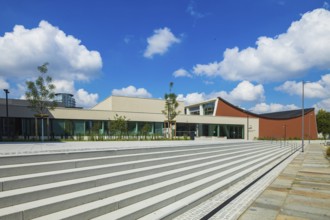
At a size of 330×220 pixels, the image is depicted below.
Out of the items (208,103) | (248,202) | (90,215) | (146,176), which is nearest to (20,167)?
(90,215)

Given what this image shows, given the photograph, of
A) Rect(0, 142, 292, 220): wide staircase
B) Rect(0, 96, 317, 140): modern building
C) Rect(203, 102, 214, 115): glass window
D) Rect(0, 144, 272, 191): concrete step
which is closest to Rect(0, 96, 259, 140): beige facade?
Rect(0, 96, 317, 140): modern building

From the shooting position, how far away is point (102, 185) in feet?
19.7

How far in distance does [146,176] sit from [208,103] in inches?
2171

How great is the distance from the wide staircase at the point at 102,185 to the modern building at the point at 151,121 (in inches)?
826

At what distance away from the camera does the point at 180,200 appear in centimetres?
691

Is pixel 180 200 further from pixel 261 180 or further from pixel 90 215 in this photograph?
pixel 261 180

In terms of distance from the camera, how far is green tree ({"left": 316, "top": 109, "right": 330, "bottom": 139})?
78.8 m

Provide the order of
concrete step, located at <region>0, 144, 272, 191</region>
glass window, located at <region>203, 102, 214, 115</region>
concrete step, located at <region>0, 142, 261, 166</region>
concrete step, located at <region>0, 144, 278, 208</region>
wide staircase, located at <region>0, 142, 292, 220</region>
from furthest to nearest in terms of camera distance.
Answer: glass window, located at <region>203, 102, 214, 115</region> < concrete step, located at <region>0, 142, 261, 166</region> < concrete step, located at <region>0, 144, 272, 191</region> < wide staircase, located at <region>0, 142, 292, 220</region> < concrete step, located at <region>0, 144, 278, 208</region>

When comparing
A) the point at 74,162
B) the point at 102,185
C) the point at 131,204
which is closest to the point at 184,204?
the point at 131,204

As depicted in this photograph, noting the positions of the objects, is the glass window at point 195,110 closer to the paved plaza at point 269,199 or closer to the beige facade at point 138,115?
the beige facade at point 138,115

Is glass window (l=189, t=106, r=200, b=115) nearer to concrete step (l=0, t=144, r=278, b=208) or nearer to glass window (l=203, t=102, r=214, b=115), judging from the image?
glass window (l=203, t=102, r=214, b=115)

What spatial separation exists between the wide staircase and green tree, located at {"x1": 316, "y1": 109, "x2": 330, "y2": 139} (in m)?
83.9

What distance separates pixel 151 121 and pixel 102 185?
114ft

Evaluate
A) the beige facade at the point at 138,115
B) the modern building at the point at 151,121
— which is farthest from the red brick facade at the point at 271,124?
the beige facade at the point at 138,115
